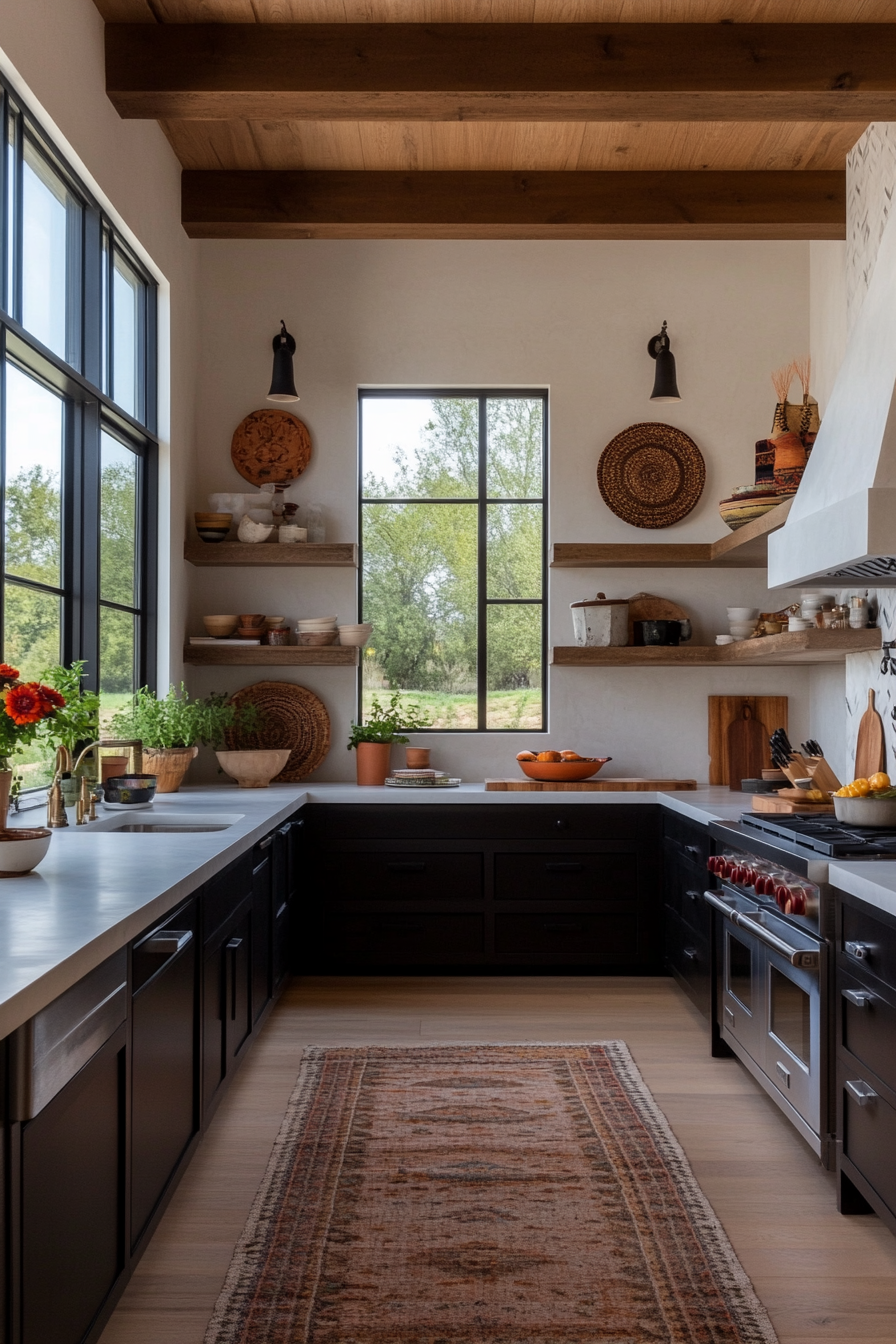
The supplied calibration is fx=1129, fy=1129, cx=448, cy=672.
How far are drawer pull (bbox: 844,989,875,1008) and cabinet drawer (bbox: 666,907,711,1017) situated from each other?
1.26 meters

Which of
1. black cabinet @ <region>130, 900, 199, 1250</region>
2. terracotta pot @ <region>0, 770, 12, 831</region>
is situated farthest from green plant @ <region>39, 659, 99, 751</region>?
black cabinet @ <region>130, 900, 199, 1250</region>

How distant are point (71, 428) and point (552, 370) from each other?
240cm

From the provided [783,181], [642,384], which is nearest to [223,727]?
[642,384]

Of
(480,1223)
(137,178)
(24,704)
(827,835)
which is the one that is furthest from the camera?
(137,178)

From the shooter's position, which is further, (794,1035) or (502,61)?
(502,61)

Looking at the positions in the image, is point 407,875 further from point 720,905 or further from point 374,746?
point 720,905

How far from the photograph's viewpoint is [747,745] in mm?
5211

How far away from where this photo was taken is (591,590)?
5285 millimetres

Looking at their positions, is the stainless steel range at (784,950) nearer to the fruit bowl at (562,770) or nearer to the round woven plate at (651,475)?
the fruit bowl at (562,770)

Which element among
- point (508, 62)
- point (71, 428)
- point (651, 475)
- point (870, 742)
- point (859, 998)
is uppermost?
point (508, 62)

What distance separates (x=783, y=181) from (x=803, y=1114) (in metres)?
3.86

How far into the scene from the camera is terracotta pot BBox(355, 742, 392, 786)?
16.4 ft

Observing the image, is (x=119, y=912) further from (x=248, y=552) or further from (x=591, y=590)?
(x=591, y=590)

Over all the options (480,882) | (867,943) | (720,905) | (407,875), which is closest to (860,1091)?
(867,943)
